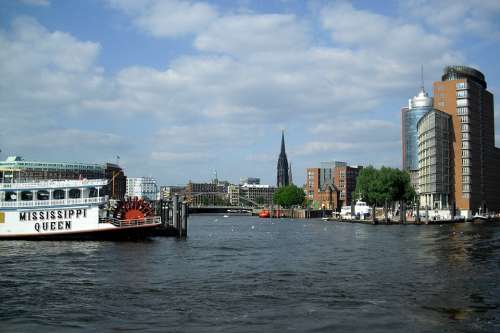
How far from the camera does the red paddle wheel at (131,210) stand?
3118 inches

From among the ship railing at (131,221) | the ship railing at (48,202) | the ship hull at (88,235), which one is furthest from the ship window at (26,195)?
the ship railing at (131,221)

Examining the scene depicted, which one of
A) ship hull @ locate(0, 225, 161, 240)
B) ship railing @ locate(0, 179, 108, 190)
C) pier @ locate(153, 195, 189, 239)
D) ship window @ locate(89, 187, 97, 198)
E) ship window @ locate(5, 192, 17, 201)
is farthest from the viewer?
pier @ locate(153, 195, 189, 239)

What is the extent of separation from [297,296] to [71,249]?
3739 centimetres

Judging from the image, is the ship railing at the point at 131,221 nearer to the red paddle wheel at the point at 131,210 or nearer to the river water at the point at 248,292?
the red paddle wheel at the point at 131,210

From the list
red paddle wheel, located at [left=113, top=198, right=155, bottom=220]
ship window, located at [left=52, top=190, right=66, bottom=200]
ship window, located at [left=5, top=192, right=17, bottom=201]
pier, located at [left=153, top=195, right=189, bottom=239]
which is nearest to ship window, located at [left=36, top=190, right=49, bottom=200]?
ship window, located at [left=52, top=190, right=66, bottom=200]

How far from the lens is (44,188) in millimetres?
74250

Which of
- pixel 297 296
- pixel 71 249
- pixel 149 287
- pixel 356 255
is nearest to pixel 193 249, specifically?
pixel 71 249

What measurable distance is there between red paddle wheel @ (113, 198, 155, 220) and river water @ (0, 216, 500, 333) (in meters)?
19.9

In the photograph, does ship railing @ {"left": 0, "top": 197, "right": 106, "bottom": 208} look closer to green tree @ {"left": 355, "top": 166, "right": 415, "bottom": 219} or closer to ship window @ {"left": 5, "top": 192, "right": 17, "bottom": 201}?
ship window @ {"left": 5, "top": 192, "right": 17, "bottom": 201}

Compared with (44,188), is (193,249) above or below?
below

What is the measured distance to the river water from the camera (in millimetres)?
26344

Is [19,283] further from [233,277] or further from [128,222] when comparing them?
[128,222]

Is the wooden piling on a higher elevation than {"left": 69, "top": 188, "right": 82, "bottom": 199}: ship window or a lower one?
lower

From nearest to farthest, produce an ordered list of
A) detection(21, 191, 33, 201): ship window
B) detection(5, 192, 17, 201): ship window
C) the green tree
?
detection(5, 192, 17, 201): ship window → detection(21, 191, 33, 201): ship window → the green tree
